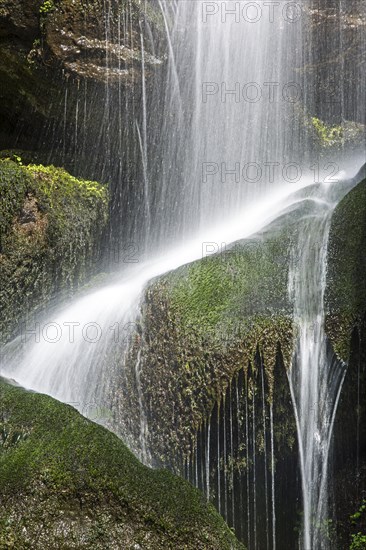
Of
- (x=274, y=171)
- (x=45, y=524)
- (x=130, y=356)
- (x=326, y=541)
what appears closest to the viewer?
(x=45, y=524)

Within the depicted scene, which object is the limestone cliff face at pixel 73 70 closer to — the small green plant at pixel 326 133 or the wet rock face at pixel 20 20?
the wet rock face at pixel 20 20

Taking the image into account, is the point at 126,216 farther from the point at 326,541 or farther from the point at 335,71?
the point at 326,541

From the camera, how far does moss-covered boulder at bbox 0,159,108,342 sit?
8047 mm

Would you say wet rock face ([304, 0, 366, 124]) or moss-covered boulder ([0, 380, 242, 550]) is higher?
wet rock face ([304, 0, 366, 124])

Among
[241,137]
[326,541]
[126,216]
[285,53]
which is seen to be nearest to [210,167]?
[241,137]

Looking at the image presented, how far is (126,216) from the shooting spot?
10.4 meters

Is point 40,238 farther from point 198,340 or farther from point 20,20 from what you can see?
point 198,340

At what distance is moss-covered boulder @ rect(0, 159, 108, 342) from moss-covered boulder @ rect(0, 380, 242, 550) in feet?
12.2

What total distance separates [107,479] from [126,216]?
665 centimetres

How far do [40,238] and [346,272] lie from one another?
14.8ft

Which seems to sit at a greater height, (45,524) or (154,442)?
(154,442)

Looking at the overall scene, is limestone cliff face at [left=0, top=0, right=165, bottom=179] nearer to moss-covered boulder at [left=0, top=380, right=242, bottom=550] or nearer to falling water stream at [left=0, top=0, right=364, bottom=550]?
falling water stream at [left=0, top=0, right=364, bottom=550]

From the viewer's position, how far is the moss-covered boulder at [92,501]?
400 cm

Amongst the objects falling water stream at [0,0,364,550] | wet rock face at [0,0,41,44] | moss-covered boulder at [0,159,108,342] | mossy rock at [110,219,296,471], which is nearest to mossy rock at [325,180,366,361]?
falling water stream at [0,0,364,550]
